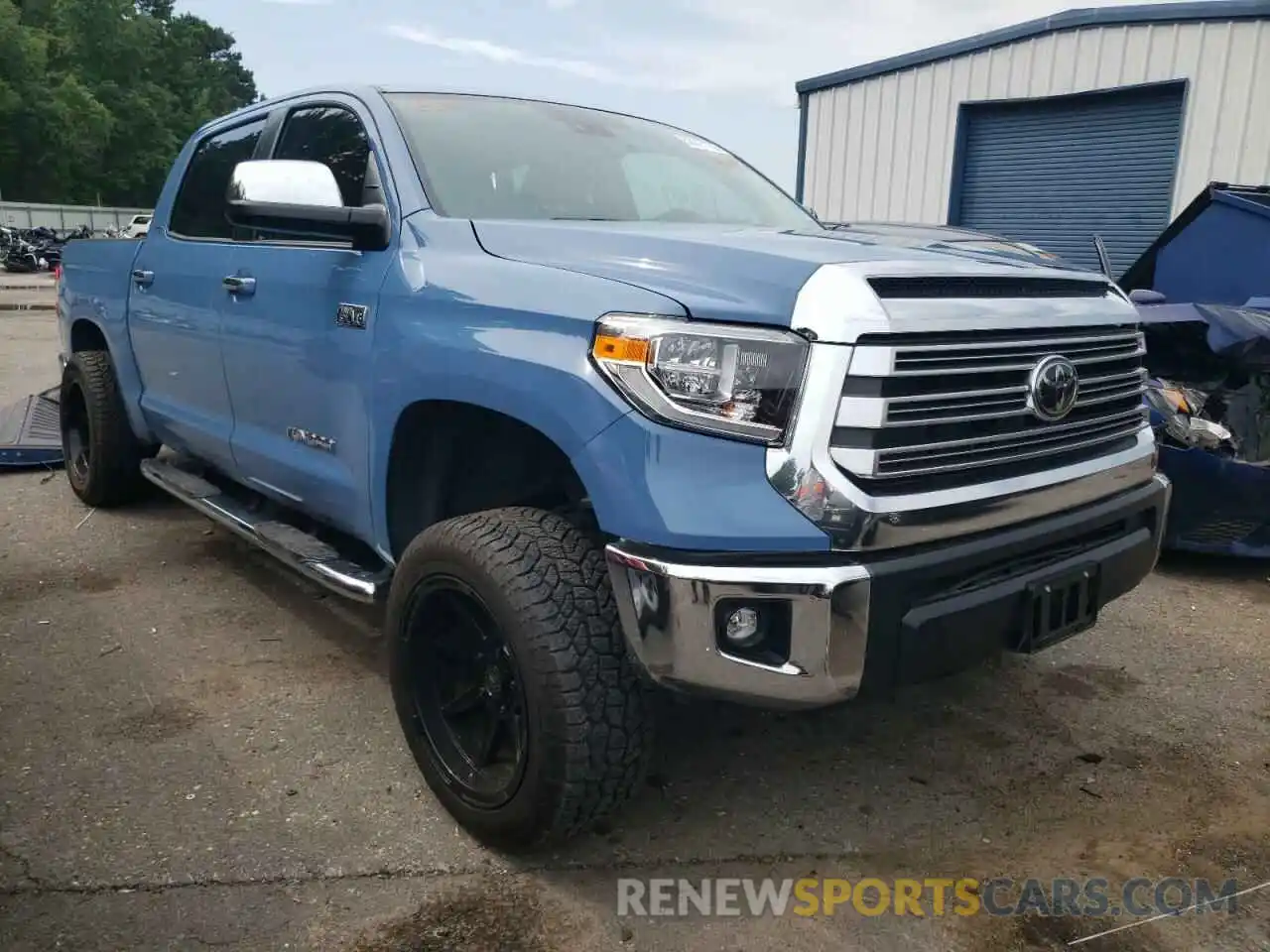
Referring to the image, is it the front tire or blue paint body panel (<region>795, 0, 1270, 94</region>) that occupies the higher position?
blue paint body panel (<region>795, 0, 1270, 94</region>)

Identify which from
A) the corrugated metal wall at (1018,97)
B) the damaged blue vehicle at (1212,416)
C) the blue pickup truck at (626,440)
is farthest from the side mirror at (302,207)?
the corrugated metal wall at (1018,97)

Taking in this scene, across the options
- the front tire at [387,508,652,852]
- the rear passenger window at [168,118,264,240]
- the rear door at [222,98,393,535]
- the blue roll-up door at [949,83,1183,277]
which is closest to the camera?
the front tire at [387,508,652,852]

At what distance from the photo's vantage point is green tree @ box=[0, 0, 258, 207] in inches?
2100

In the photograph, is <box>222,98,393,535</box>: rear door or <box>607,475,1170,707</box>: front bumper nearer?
<box>607,475,1170,707</box>: front bumper

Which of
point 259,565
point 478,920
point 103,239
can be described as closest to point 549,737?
point 478,920

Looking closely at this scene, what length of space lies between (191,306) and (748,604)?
274 centimetres

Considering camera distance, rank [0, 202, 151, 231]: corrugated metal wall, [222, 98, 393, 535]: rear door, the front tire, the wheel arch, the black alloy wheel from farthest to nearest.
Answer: [0, 202, 151, 231]: corrugated metal wall
[222, 98, 393, 535]: rear door
the wheel arch
the black alloy wheel
the front tire

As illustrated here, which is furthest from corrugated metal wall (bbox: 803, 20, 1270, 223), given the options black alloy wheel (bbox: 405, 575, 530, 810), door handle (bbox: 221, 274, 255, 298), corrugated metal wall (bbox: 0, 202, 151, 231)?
corrugated metal wall (bbox: 0, 202, 151, 231)

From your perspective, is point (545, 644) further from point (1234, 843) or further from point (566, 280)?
point (1234, 843)

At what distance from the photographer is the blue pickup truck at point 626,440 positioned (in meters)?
2.03

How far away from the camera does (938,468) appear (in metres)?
2.15

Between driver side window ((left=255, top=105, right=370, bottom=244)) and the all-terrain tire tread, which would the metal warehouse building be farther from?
the all-terrain tire tread

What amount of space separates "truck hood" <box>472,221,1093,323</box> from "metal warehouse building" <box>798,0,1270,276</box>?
825 cm

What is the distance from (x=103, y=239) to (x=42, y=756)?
9.58 feet
